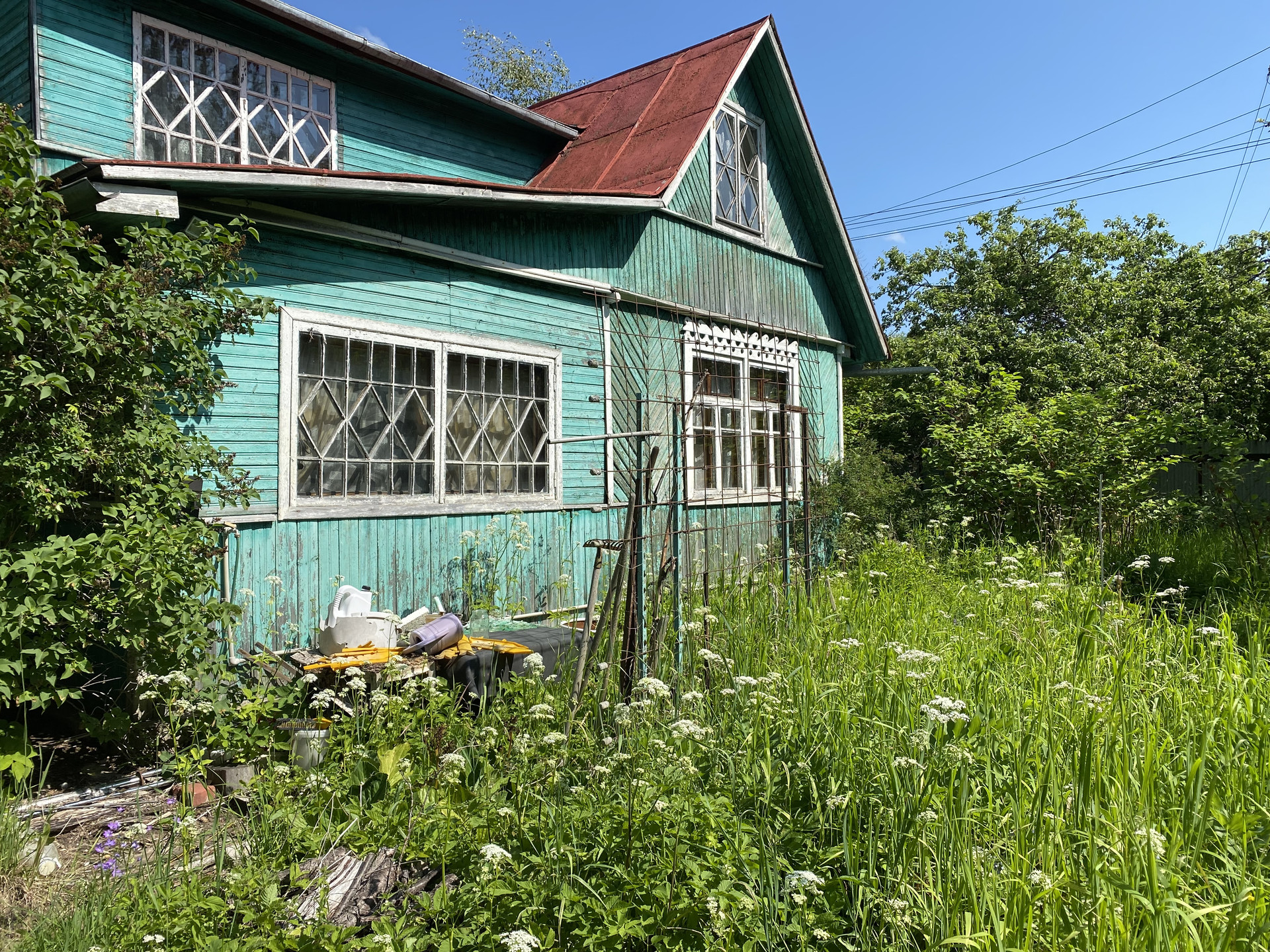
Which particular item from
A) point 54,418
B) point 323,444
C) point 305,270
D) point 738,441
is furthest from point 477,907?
point 738,441

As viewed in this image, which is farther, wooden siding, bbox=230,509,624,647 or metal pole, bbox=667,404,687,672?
wooden siding, bbox=230,509,624,647

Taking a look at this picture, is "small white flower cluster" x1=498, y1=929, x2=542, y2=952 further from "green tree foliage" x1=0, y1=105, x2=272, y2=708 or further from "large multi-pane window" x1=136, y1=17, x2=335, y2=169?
"large multi-pane window" x1=136, y1=17, x2=335, y2=169

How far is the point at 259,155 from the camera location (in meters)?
6.71

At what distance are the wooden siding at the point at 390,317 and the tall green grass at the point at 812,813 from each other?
2.16m

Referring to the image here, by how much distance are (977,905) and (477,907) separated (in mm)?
1386

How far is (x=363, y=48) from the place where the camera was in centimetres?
693

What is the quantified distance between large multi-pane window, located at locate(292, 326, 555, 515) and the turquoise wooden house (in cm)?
2

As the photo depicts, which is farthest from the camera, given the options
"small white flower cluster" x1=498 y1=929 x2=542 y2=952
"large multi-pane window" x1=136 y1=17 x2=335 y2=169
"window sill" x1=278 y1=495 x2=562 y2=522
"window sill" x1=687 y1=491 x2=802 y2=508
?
"window sill" x1=687 y1=491 x2=802 y2=508

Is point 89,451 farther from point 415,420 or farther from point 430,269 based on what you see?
point 430,269

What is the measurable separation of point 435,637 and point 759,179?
710 cm

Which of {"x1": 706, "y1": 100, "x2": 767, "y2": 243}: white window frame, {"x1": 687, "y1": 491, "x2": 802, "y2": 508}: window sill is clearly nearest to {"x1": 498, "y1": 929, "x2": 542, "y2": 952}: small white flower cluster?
{"x1": 687, "y1": 491, "x2": 802, "y2": 508}: window sill

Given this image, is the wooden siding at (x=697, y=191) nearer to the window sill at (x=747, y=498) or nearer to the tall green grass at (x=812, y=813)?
the window sill at (x=747, y=498)

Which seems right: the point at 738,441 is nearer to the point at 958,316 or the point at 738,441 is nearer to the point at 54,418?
the point at 54,418

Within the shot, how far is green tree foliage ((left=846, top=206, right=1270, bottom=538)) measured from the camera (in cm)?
972
